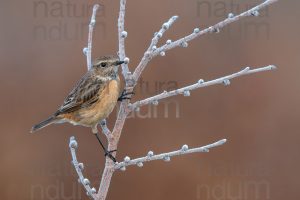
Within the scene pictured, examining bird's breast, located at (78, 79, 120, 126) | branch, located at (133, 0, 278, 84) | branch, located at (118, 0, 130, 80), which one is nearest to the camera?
branch, located at (133, 0, 278, 84)

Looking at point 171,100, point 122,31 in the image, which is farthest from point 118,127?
point 171,100

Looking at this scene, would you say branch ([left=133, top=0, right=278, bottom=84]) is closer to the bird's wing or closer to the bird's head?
the bird's head

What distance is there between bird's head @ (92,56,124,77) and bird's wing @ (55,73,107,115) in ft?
0.29

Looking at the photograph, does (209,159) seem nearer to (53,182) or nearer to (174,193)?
(174,193)

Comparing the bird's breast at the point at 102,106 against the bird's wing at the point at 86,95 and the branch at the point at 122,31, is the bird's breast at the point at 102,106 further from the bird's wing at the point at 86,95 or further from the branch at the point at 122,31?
the branch at the point at 122,31

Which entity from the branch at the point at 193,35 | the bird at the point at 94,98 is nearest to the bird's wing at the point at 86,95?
the bird at the point at 94,98

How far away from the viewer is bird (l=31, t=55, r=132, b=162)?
5.71m

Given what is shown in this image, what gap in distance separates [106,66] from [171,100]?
3.06m

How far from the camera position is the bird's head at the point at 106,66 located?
578 cm

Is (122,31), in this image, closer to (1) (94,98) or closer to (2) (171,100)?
(1) (94,98)

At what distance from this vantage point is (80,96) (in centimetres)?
588

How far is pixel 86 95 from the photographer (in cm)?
588

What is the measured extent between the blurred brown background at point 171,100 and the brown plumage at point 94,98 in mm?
2561

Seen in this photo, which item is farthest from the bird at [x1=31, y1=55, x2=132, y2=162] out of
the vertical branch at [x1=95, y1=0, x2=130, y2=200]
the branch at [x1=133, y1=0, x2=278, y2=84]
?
the branch at [x1=133, y1=0, x2=278, y2=84]
